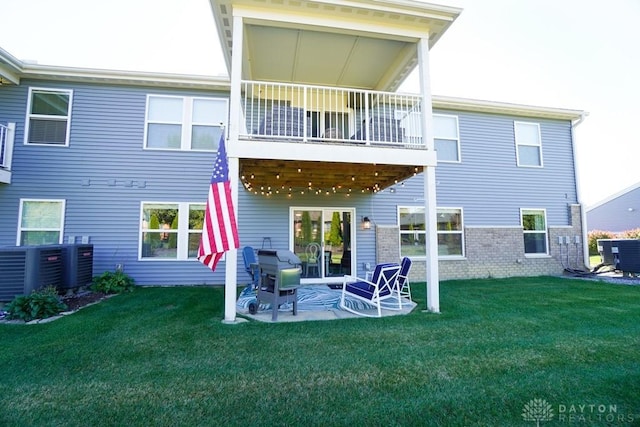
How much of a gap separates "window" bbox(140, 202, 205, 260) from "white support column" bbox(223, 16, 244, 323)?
3.83 metres

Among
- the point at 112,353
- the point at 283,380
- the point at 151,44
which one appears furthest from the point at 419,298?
the point at 151,44

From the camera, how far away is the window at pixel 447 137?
9.92 m

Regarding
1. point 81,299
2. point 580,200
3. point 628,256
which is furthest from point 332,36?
point 628,256

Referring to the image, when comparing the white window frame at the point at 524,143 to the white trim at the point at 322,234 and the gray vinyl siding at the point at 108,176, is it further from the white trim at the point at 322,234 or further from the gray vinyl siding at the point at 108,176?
the gray vinyl siding at the point at 108,176

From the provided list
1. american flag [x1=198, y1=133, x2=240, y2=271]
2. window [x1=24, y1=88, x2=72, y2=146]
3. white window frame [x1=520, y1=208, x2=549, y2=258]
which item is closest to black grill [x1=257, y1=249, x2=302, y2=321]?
american flag [x1=198, y1=133, x2=240, y2=271]

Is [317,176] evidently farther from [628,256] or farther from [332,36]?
[628,256]

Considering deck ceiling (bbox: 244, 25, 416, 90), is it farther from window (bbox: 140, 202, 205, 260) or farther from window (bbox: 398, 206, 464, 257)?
window (bbox: 140, 202, 205, 260)

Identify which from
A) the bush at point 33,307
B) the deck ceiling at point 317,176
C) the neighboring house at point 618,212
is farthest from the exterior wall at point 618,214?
the bush at point 33,307

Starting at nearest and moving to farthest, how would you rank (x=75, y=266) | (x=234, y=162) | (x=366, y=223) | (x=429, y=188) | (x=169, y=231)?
(x=234, y=162)
(x=429, y=188)
(x=75, y=266)
(x=169, y=231)
(x=366, y=223)

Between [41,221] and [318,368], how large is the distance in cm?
855

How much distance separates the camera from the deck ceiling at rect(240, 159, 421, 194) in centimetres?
638

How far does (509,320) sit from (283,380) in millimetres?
4002

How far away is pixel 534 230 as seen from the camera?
34.1 feet

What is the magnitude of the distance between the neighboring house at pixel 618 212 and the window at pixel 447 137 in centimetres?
1653
